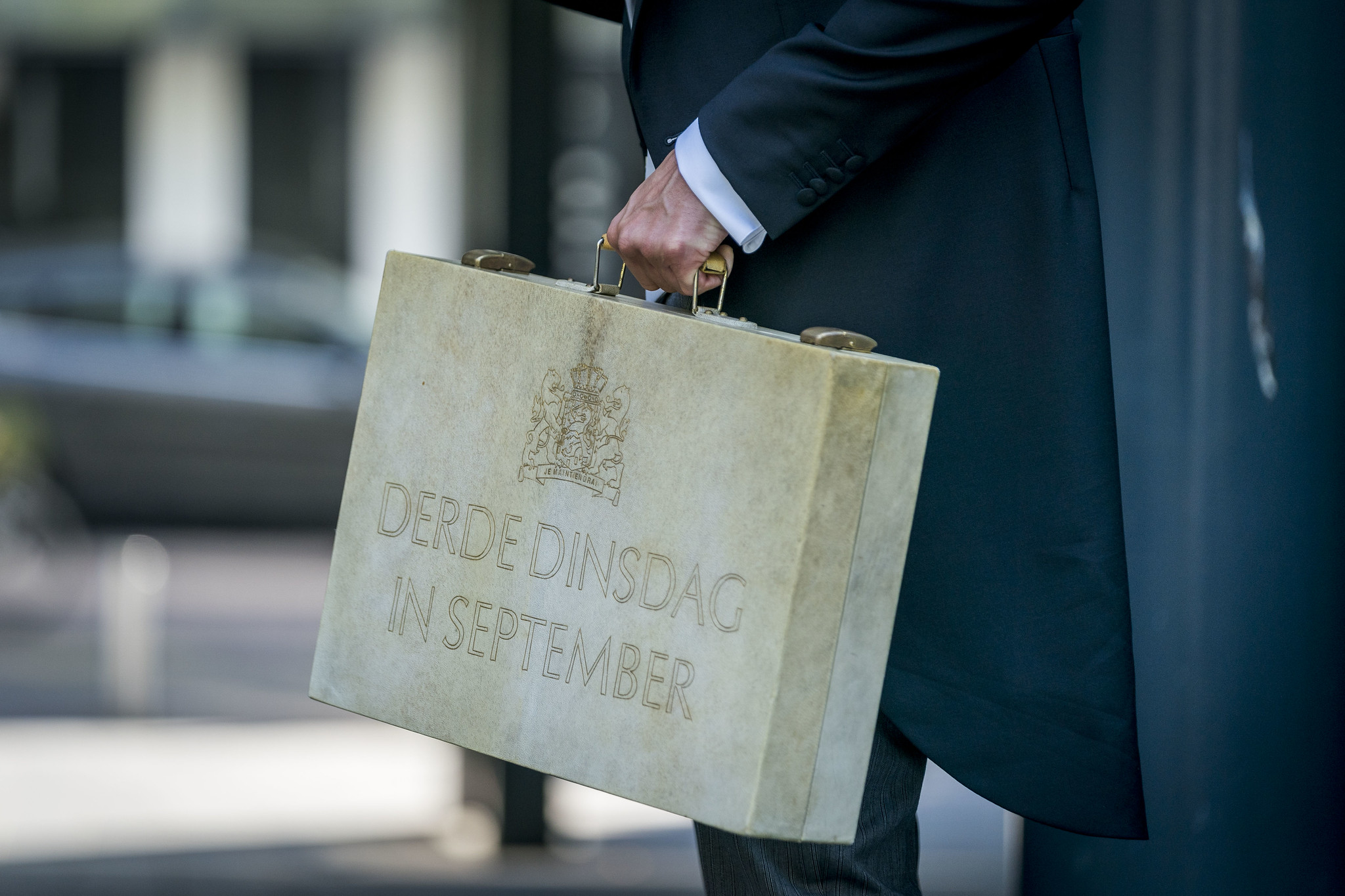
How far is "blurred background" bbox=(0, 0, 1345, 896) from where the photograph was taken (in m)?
1.54

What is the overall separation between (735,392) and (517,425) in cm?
21

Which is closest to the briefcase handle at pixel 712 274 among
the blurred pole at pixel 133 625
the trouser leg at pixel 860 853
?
the trouser leg at pixel 860 853

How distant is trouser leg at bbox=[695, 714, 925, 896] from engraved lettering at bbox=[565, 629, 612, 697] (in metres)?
0.18

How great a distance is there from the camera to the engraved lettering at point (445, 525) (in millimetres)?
1157

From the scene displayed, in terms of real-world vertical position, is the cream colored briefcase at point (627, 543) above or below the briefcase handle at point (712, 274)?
below

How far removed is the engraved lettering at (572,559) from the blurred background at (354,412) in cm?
77

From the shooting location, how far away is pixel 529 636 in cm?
111

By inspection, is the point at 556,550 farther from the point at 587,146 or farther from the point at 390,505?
the point at 587,146

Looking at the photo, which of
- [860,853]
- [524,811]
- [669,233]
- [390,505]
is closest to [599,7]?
[669,233]

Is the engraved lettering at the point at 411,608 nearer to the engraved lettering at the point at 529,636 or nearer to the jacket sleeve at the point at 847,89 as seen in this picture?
the engraved lettering at the point at 529,636

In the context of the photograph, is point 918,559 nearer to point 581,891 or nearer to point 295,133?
point 581,891

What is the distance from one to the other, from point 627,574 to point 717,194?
12.3 inches

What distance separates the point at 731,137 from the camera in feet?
3.60

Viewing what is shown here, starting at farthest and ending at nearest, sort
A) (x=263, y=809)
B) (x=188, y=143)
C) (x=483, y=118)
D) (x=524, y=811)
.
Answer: (x=188, y=143)
(x=483, y=118)
(x=263, y=809)
(x=524, y=811)
